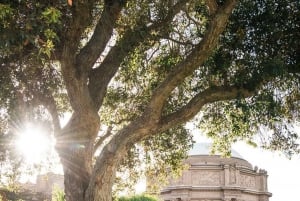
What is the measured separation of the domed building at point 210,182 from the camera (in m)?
36.7

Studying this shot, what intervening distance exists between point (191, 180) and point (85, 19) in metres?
29.5

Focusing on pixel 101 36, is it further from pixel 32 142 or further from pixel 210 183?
pixel 210 183

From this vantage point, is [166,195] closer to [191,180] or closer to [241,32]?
[191,180]

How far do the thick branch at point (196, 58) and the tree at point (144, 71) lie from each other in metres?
0.02

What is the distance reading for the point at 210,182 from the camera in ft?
122

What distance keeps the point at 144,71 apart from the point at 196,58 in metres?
3.97

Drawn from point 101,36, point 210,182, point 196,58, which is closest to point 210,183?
point 210,182

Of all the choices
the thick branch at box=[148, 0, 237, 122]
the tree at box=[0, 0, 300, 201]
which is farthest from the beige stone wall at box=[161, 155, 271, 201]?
the thick branch at box=[148, 0, 237, 122]

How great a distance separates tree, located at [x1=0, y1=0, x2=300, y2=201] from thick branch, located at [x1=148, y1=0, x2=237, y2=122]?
2cm

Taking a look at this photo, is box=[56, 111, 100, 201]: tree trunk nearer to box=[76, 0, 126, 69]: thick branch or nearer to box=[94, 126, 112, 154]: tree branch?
box=[76, 0, 126, 69]: thick branch

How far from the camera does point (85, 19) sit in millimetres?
8766

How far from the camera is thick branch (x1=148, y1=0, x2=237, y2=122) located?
8133mm

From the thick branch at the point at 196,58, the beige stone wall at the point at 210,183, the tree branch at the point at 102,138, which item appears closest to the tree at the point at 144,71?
the thick branch at the point at 196,58

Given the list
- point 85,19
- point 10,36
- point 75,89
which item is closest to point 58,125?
point 75,89
